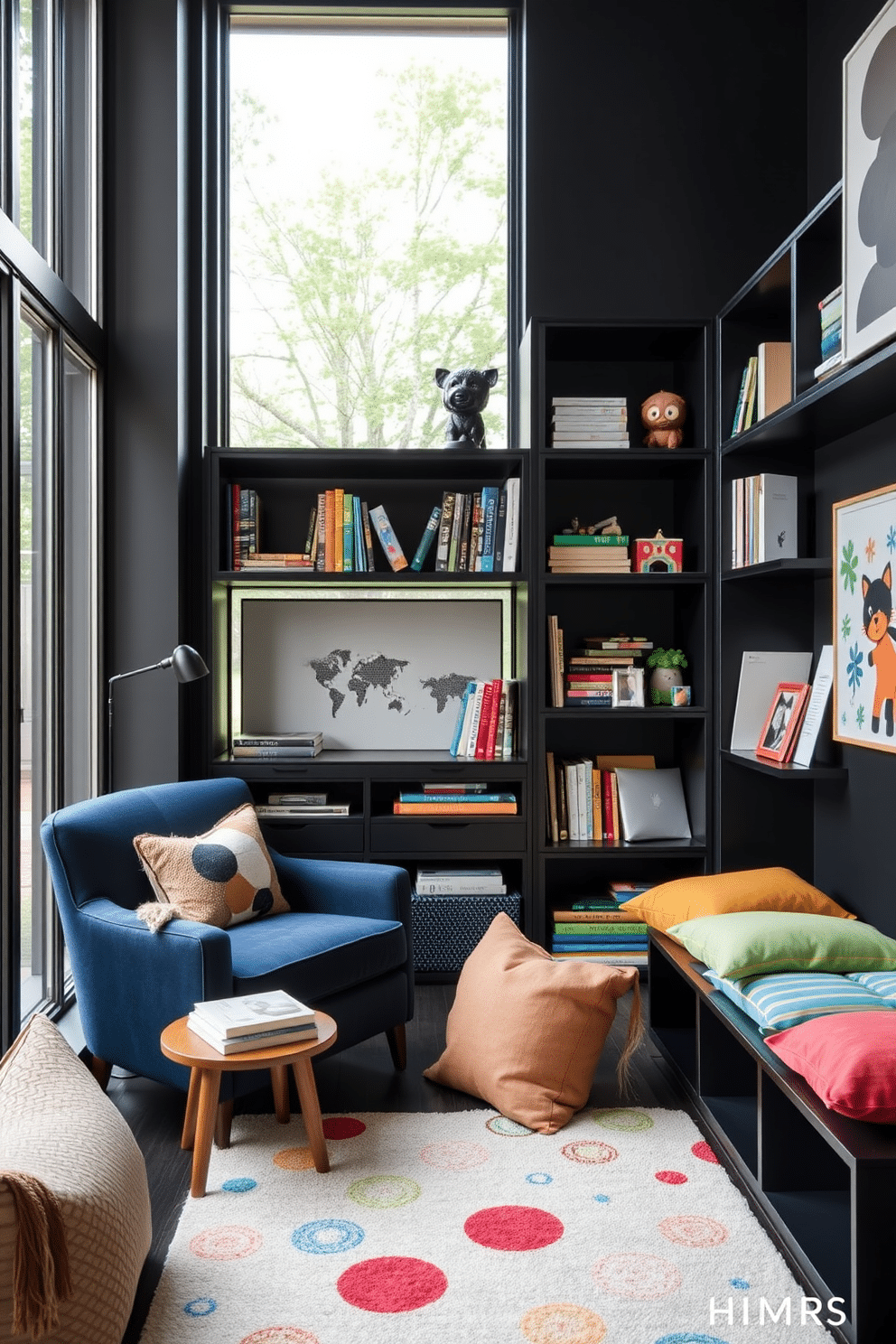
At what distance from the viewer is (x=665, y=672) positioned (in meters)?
3.77

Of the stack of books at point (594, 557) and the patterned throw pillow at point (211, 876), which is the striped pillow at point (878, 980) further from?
the stack of books at point (594, 557)

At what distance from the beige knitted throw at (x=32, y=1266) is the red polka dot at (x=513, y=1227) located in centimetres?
88

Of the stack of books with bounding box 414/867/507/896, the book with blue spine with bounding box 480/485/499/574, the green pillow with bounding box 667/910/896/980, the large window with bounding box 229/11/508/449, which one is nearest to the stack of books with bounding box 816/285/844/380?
the book with blue spine with bounding box 480/485/499/574

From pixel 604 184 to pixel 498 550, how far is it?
1408 millimetres

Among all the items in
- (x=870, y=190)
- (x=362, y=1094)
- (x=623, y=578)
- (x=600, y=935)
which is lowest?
(x=362, y=1094)

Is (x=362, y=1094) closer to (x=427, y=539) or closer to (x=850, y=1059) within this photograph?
(x=850, y=1059)

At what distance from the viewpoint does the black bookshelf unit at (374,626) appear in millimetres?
3613

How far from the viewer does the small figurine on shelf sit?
3.71 meters

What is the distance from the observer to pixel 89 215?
3359 mm

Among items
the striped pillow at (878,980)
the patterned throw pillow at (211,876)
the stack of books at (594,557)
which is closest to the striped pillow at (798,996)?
the striped pillow at (878,980)

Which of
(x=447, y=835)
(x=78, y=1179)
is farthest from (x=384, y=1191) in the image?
(x=447, y=835)

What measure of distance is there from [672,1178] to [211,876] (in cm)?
131

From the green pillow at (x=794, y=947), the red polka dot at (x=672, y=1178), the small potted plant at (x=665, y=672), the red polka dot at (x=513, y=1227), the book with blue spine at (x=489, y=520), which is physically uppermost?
the book with blue spine at (x=489, y=520)

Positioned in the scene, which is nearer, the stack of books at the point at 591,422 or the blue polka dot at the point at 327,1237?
the blue polka dot at the point at 327,1237
